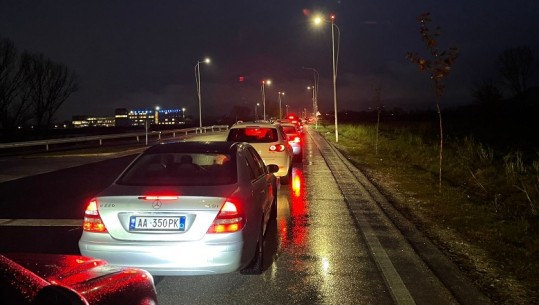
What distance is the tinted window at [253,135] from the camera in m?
12.9

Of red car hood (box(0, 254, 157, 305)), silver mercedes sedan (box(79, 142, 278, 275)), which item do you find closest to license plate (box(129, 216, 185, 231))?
silver mercedes sedan (box(79, 142, 278, 275))

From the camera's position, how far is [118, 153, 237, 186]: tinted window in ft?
17.6

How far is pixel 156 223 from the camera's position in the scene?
189 inches

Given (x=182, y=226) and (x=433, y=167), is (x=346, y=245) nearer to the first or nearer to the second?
(x=182, y=226)

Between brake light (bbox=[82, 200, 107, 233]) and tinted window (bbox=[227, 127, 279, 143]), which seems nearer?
brake light (bbox=[82, 200, 107, 233])

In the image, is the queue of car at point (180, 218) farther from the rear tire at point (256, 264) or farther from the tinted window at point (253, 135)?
the tinted window at point (253, 135)

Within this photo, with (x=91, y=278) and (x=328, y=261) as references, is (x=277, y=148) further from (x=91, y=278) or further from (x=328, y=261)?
(x=91, y=278)

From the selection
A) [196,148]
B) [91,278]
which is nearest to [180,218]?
[196,148]

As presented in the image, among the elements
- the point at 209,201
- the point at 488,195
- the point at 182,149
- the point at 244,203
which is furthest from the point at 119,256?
the point at 488,195

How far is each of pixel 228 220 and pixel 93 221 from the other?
135cm

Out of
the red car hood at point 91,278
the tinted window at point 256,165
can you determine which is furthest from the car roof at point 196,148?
the red car hood at point 91,278

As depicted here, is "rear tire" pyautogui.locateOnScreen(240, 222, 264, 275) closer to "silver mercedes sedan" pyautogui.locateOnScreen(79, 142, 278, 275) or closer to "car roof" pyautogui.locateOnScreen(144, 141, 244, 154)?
"silver mercedes sedan" pyautogui.locateOnScreen(79, 142, 278, 275)

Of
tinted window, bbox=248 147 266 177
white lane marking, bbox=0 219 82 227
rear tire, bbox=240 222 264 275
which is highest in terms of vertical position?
tinted window, bbox=248 147 266 177

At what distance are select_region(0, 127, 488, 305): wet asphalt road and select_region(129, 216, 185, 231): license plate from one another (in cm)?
72
